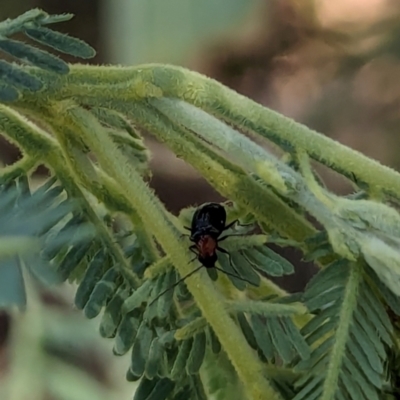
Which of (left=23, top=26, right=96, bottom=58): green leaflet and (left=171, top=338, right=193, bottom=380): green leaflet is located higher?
(left=23, top=26, right=96, bottom=58): green leaflet

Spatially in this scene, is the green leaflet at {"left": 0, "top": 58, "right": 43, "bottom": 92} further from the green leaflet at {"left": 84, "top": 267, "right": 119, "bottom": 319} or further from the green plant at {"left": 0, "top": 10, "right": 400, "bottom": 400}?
the green leaflet at {"left": 84, "top": 267, "right": 119, "bottom": 319}

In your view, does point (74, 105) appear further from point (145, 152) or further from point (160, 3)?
point (160, 3)

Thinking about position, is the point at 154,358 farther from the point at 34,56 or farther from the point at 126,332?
the point at 34,56

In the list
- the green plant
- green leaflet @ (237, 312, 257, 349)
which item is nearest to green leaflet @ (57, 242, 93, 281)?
the green plant

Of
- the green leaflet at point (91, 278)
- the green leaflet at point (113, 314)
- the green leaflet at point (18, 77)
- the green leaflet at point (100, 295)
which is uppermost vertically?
the green leaflet at point (18, 77)

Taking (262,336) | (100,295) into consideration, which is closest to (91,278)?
(100,295)

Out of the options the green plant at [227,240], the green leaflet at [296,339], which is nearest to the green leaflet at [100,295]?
the green plant at [227,240]

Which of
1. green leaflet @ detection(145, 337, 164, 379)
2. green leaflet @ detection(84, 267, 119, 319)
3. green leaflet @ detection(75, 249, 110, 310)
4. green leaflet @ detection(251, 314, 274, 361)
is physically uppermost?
green leaflet @ detection(75, 249, 110, 310)

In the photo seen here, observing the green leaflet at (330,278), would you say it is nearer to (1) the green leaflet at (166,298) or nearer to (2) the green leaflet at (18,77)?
(1) the green leaflet at (166,298)

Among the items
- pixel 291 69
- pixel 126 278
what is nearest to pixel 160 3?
pixel 126 278
